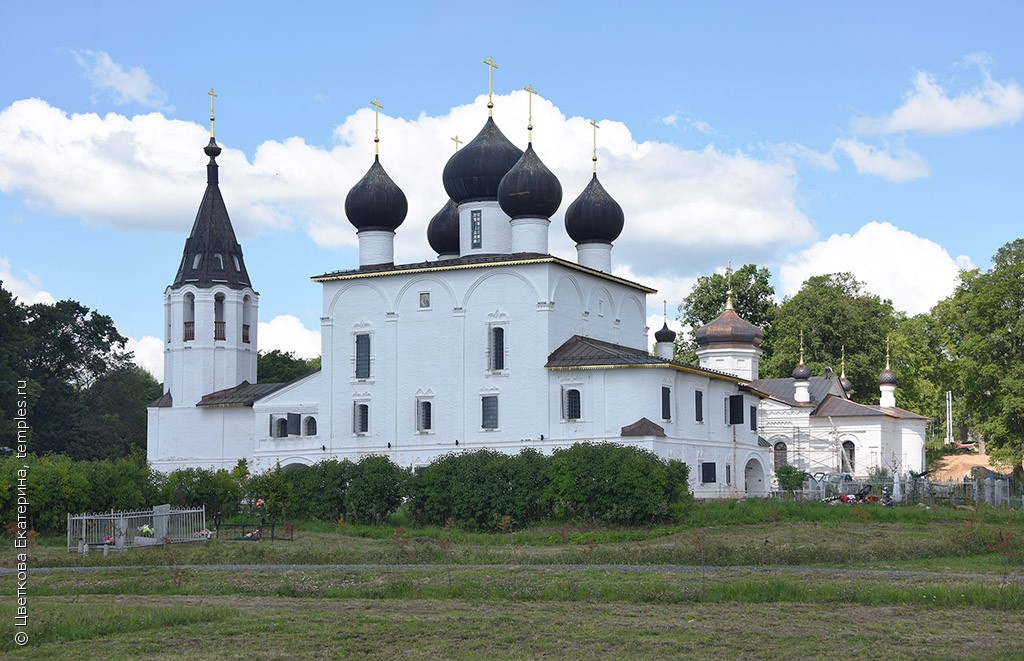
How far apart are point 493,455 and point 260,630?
768 inches

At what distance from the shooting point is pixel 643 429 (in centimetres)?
3953

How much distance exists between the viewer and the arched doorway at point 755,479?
154 ft

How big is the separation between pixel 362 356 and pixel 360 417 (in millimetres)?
1895

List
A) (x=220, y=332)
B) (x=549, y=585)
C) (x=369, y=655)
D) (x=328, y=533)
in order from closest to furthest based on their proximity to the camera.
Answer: (x=369, y=655) → (x=549, y=585) → (x=328, y=533) → (x=220, y=332)

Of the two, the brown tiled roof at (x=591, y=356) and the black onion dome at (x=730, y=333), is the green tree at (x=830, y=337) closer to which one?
the black onion dome at (x=730, y=333)

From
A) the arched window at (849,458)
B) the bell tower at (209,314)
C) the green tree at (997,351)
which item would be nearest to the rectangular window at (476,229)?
the bell tower at (209,314)

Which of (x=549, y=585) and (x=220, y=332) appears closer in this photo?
(x=549, y=585)

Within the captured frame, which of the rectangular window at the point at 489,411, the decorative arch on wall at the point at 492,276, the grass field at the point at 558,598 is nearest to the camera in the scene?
the grass field at the point at 558,598

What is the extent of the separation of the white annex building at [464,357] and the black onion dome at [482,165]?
0.18 ft

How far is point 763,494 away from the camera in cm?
4697

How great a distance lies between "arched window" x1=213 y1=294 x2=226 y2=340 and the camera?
5056 cm

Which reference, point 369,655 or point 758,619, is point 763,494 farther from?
point 369,655

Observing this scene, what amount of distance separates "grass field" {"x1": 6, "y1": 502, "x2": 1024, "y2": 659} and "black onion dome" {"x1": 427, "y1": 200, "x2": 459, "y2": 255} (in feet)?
61.1

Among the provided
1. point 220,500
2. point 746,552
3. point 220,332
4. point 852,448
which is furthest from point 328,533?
point 852,448
